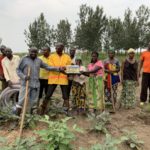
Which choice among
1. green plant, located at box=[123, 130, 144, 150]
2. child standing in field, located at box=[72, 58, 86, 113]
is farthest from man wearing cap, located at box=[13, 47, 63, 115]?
green plant, located at box=[123, 130, 144, 150]

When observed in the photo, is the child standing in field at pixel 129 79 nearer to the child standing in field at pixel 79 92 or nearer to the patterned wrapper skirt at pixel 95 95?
the patterned wrapper skirt at pixel 95 95

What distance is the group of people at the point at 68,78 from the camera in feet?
21.7

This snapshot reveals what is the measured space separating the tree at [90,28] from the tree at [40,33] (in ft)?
9.80

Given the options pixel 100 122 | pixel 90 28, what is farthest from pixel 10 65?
pixel 90 28

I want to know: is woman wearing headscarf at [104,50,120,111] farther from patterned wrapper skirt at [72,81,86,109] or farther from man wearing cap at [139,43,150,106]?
man wearing cap at [139,43,150,106]

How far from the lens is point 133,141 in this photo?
5.89 meters

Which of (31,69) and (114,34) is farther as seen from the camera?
(114,34)

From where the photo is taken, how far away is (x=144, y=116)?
25.2ft

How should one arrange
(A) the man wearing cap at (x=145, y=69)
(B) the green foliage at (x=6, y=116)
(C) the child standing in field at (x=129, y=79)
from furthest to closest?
(A) the man wearing cap at (x=145, y=69), (C) the child standing in field at (x=129, y=79), (B) the green foliage at (x=6, y=116)

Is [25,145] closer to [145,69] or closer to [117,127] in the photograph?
[117,127]

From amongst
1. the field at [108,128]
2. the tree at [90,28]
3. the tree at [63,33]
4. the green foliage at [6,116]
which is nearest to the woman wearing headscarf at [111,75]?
the field at [108,128]

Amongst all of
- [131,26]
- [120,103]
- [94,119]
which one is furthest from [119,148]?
[131,26]

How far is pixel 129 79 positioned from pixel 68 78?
67.3 inches

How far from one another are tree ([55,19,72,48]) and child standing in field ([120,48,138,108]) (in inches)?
976
